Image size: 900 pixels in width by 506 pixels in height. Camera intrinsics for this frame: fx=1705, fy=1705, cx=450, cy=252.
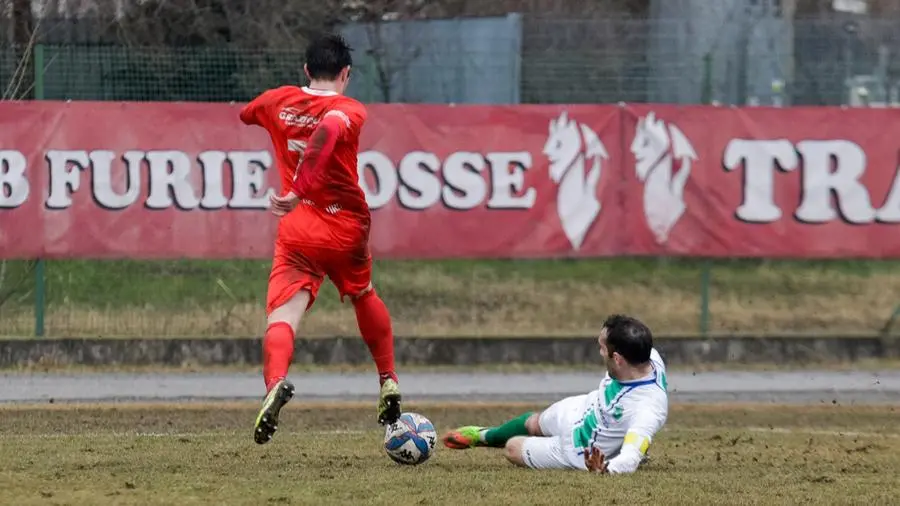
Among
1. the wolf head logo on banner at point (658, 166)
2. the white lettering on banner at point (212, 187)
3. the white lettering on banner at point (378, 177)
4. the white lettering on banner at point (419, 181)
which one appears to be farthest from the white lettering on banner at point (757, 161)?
the white lettering on banner at point (212, 187)

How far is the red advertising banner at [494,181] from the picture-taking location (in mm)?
15148

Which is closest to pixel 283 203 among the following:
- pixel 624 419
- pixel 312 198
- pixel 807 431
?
pixel 312 198

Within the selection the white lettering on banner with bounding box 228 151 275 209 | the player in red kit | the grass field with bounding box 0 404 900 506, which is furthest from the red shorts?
the white lettering on banner with bounding box 228 151 275 209

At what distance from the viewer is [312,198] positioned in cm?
866

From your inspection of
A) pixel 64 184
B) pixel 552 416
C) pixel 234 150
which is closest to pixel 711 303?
pixel 234 150

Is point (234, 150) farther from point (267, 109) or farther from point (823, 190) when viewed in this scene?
point (267, 109)

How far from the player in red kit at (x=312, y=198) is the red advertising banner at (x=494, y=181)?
256 inches

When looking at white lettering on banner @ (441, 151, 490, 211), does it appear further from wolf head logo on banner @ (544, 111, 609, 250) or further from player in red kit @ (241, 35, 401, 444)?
player in red kit @ (241, 35, 401, 444)

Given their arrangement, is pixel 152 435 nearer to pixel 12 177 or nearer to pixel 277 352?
pixel 277 352

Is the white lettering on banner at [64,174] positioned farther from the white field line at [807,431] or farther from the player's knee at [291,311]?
the player's knee at [291,311]

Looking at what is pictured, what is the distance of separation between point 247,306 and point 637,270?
495cm

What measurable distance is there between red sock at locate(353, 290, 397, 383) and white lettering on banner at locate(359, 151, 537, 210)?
6297 mm

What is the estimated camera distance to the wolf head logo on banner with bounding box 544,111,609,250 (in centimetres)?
1559

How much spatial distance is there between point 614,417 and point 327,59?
7.60 feet
